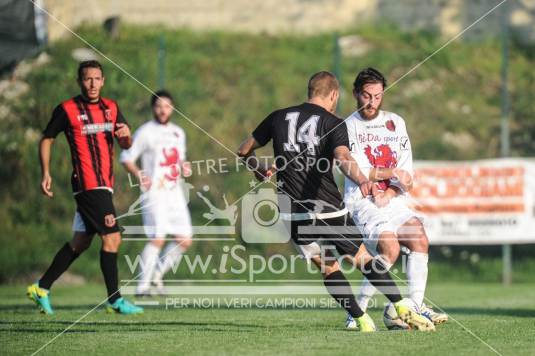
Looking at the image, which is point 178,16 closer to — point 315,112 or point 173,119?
point 173,119

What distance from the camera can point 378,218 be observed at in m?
8.29

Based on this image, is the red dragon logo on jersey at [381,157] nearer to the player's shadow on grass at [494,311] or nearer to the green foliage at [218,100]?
the player's shadow on grass at [494,311]

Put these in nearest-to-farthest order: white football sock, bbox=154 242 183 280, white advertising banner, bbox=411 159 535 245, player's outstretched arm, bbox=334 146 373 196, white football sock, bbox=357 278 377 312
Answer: player's outstretched arm, bbox=334 146 373 196 < white football sock, bbox=357 278 377 312 < white football sock, bbox=154 242 183 280 < white advertising banner, bbox=411 159 535 245

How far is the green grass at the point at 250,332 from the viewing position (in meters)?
6.77

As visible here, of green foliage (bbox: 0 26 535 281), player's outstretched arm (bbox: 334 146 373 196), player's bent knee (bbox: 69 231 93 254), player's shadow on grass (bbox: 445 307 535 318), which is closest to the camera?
player's outstretched arm (bbox: 334 146 373 196)

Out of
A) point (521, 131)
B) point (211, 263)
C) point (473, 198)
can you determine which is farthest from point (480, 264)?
point (211, 263)

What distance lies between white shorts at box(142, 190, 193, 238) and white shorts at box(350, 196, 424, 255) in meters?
4.86

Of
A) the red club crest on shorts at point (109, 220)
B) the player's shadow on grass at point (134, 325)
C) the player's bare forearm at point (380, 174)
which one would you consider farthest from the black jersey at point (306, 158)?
the red club crest on shorts at point (109, 220)

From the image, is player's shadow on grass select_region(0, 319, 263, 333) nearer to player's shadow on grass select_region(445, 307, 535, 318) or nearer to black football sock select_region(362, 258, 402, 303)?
black football sock select_region(362, 258, 402, 303)

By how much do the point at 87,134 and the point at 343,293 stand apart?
133 inches

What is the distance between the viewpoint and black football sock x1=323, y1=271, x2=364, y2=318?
25.4 feet

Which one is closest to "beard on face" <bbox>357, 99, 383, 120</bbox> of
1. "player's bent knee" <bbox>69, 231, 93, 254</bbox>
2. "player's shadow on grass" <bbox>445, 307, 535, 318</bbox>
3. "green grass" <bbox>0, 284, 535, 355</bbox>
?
"green grass" <bbox>0, 284, 535, 355</bbox>

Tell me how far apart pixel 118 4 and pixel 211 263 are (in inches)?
269

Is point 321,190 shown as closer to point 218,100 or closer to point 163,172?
point 163,172
